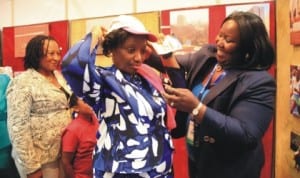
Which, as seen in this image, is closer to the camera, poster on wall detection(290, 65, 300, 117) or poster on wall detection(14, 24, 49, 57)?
poster on wall detection(290, 65, 300, 117)

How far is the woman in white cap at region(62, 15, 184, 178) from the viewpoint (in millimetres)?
1256

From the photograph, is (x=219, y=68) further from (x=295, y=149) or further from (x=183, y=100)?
(x=295, y=149)

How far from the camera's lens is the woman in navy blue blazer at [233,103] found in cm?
121

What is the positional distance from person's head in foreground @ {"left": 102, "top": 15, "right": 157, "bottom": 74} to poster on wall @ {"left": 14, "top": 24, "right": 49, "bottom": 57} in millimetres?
2215

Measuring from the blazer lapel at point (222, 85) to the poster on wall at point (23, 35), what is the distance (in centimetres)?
237

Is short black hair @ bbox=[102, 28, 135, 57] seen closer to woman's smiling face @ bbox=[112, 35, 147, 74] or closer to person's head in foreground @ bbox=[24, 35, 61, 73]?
woman's smiling face @ bbox=[112, 35, 147, 74]

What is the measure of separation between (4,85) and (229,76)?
1.88m

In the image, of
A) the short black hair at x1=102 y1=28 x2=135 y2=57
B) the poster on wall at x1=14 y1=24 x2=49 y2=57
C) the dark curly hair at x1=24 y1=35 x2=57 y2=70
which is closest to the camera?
the short black hair at x1=102 y1=28 x2=135 y2=57

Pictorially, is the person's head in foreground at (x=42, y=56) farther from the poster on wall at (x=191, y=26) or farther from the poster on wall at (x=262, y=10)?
the poster on wall at (x=262, y=10)

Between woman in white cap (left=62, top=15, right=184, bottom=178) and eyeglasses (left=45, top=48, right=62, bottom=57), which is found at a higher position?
eyeglasses (left=45, top=48, right=62, bottom=57)

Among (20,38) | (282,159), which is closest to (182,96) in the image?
(282,159)

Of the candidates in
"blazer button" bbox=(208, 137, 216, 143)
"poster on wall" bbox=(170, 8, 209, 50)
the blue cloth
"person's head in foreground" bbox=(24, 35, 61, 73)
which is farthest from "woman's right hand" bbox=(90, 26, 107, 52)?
the blue cloth

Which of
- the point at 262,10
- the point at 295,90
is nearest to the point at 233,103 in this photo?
the point at 295,90

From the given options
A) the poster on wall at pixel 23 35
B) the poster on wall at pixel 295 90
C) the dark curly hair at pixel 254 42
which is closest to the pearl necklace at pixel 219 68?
the dark curly hair at pixel 254 42
